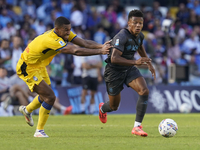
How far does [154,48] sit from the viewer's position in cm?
1802

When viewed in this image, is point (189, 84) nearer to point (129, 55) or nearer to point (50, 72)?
→ point (50, 72)

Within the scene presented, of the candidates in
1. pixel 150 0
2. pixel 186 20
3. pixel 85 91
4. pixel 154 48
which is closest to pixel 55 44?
pixel 85 91

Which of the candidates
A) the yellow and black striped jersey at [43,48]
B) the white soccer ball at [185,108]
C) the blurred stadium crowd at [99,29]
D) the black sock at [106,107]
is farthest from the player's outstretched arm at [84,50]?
the white soccer ball at [185,108]

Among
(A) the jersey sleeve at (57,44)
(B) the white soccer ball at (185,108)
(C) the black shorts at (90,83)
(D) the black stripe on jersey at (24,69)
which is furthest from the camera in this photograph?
(B) the white soccer ball at (185,108)

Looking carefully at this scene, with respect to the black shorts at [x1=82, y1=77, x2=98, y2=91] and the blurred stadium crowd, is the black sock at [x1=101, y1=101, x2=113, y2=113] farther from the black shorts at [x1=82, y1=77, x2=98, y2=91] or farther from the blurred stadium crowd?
the blurred stadium crowd

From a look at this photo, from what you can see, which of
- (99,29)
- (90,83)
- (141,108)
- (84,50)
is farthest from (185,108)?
(84,50)

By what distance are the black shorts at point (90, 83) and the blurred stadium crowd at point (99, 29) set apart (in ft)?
3.27

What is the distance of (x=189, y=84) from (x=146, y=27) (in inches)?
190

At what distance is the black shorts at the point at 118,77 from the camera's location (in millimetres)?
7926

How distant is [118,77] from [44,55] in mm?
1625

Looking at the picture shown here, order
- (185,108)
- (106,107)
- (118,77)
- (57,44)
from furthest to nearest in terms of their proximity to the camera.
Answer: (185,108), (106,107), (118,77), (57,44)

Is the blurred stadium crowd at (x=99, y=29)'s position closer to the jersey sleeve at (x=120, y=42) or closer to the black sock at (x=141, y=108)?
the jersey sleeve at (x=120, y=42)

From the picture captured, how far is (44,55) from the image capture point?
7.48 meters

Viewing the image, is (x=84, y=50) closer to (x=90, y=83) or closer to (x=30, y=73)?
(x=30, y=73)
